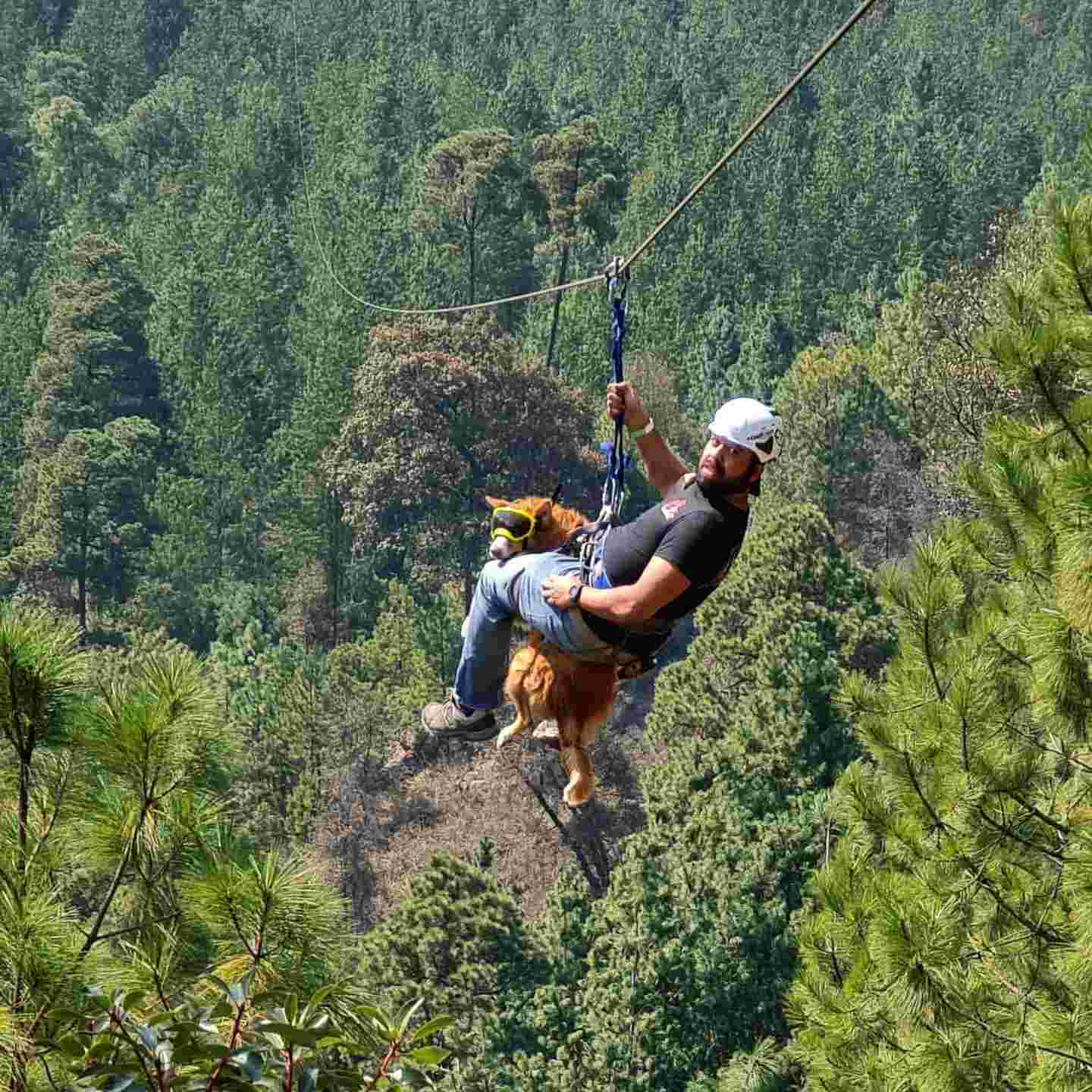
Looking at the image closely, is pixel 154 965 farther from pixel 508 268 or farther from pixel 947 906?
pixel 508 268

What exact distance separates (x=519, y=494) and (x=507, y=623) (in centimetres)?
3614

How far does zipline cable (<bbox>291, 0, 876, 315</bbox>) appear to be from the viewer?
5090mm

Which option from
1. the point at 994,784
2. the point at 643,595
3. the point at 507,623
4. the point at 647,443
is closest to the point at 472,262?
the point at 994,784

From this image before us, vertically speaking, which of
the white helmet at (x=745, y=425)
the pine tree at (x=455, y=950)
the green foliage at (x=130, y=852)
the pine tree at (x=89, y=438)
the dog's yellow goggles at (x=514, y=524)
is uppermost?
the white helmet at (x=745, y=425)

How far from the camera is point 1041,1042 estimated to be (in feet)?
26.4

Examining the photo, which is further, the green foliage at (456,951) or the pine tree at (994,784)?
the green foliage at (456,951)

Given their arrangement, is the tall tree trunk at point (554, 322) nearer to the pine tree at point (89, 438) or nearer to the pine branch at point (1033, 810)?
the pine tree at point (89, 438)

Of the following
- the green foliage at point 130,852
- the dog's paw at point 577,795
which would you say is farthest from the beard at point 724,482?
the green foliage at point 130,852

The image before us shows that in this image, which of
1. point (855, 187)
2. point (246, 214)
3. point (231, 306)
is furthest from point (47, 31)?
point (855, 187)

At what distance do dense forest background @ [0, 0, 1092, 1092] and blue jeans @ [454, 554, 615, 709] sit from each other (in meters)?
0.90

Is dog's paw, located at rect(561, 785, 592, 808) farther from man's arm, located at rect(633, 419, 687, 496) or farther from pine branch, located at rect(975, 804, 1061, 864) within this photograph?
pine branch, located at rect(975, 804, 1061, 864)

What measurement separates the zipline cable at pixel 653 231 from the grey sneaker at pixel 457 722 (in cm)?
166

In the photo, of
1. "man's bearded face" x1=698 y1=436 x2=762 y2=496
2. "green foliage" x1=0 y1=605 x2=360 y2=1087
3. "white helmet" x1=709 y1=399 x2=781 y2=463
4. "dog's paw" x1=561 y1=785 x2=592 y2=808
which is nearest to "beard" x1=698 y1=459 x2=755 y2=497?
"man's bearded face" x1=698 y1=436 x2=762 y2=496

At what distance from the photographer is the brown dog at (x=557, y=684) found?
20.5 feet
